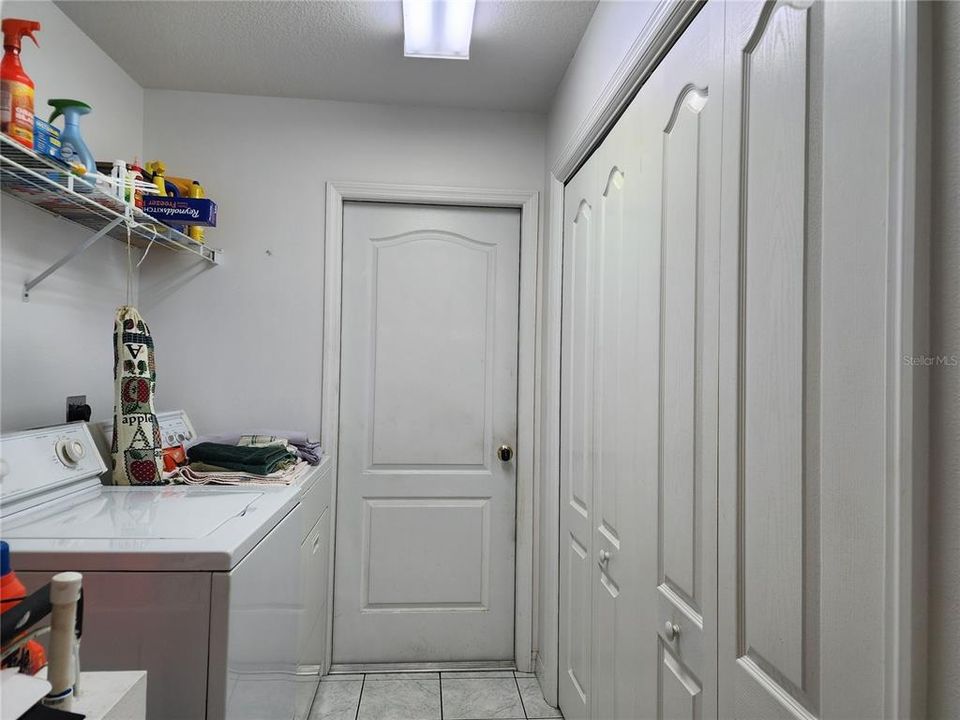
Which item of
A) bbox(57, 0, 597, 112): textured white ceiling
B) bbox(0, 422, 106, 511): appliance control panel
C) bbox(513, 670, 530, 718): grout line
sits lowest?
bbox(513, 670, 530, 718): grout line

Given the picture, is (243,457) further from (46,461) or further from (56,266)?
(56,266)

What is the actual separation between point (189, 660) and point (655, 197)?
1.37 metres

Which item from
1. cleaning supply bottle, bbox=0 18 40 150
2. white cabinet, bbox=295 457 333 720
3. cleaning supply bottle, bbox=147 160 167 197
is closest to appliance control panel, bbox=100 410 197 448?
white cabinet, bbox=295 457 333 720

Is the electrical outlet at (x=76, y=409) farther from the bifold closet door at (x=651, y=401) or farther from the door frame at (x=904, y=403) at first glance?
the door frame at (x=904, y=403)

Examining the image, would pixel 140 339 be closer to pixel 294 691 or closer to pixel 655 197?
pixel 294 691

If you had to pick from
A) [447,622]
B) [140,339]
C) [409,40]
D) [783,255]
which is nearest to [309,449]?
[140,339]

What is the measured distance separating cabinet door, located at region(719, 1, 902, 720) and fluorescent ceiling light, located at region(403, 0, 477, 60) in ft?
3.41

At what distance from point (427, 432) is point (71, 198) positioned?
153 centimetres

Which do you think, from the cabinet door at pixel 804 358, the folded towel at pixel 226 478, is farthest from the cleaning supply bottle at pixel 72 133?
the cabinet door at pixel 804 358

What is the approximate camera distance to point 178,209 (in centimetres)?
203

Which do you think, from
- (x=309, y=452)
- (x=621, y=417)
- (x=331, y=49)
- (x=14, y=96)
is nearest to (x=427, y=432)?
(x=309, y=452)

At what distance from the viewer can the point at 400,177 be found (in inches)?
99.3

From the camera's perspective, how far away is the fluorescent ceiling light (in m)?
1.73

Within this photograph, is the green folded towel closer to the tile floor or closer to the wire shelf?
the wire shelf
